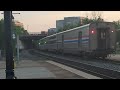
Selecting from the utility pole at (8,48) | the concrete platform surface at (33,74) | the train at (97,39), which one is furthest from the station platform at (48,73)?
the train at (97,39)

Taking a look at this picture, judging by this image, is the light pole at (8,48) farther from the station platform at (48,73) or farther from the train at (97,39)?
the train at (97,39)

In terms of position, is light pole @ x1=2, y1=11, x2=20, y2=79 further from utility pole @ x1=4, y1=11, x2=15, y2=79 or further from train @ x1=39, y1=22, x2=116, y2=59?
train @ x1=39, y1=22, x2=116, y2=59

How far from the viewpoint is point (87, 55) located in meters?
32.5

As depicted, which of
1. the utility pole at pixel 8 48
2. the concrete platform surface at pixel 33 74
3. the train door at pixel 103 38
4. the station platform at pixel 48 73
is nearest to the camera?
the utility pole at pixel 8 48

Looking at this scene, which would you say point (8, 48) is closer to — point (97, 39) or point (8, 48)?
point (8, 48)

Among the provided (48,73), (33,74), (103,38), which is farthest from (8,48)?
(103,38)

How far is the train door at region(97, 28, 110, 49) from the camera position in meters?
31.1

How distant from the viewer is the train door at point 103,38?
102 ft

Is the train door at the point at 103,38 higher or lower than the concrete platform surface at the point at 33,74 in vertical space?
higher

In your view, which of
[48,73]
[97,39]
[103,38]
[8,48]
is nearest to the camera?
[8,48]

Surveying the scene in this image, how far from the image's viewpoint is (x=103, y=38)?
31391mm
